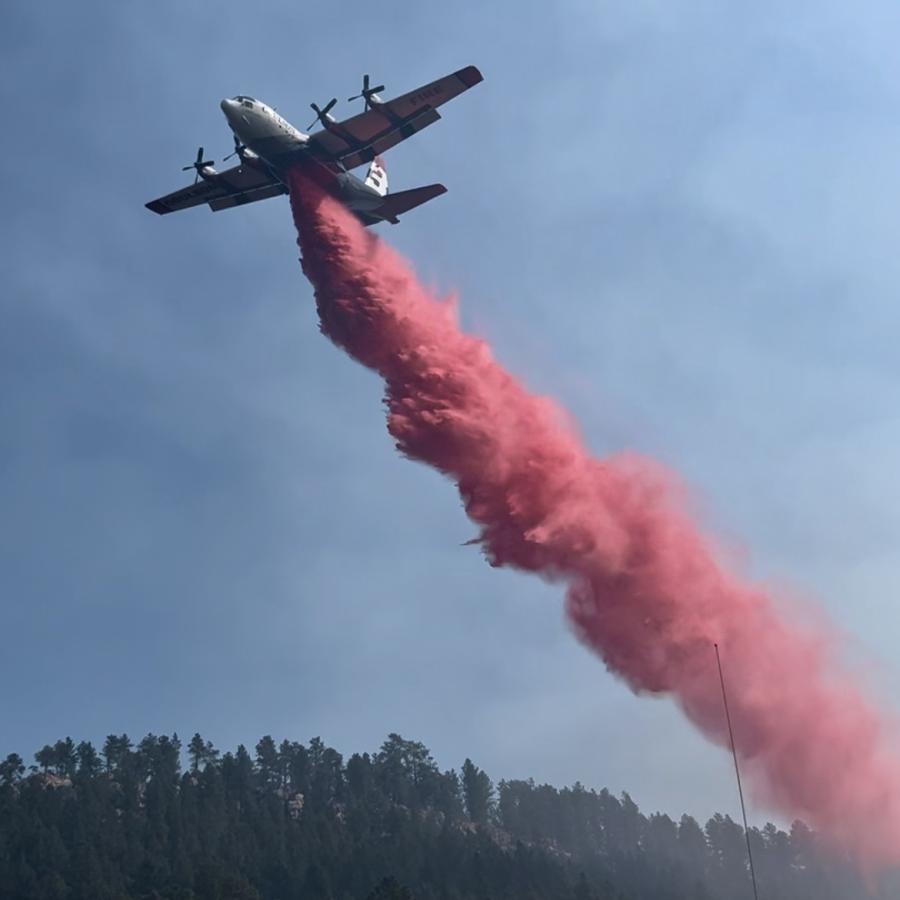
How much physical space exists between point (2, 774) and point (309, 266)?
121478 millimetres

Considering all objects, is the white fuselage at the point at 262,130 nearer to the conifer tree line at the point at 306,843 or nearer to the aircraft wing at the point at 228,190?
the aircraft wing at the point at 228,190

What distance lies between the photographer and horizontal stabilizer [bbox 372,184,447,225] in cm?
6956

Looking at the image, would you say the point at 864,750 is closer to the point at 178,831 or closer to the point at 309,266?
the point at 309,266

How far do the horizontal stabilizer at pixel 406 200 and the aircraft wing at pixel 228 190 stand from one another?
20.7ft

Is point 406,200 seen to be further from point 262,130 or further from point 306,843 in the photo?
point 306,843

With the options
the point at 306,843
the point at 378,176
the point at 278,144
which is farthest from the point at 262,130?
the point at 306,843

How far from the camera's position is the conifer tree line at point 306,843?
4038 inches

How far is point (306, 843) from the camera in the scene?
398 feet

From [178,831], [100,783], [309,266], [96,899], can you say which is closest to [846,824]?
[309,266]

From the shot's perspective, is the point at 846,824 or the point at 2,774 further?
the point at 2,774

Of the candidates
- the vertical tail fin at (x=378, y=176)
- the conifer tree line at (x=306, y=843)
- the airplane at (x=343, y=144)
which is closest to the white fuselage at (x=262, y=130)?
the airplane at (x=343, y=144)

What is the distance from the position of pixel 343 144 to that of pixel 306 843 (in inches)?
3192

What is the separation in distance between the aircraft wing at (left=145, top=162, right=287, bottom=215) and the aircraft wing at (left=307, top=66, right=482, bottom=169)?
15.0ft

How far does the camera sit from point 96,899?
9456 cm
